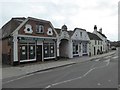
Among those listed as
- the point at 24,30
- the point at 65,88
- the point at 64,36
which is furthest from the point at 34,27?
the point at 65,88

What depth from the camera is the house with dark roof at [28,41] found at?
20.8m

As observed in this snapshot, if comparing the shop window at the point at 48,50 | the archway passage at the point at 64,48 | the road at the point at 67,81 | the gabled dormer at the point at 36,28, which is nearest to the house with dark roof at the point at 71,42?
the archway passage at the point at 64,48

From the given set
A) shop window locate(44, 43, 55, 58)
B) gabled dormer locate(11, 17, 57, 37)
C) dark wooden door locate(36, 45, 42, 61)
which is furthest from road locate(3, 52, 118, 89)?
shop window locate(44, 43, 55, 58)

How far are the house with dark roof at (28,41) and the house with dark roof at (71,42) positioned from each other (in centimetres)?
385

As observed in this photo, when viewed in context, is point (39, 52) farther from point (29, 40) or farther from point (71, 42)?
point (71, 42)

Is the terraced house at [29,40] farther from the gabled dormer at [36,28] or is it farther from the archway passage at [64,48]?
the archway passage at [64,48]

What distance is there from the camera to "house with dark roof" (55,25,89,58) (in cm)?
3131

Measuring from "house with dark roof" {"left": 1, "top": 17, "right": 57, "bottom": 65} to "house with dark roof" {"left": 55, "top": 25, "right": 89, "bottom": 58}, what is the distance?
3.85m

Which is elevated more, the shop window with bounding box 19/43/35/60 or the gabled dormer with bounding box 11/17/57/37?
the gabled dormer with bounding box 11/17/57/37

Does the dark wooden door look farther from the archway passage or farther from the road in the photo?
the road

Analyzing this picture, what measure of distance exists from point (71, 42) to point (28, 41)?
37.0 feet

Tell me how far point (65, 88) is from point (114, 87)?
249cm

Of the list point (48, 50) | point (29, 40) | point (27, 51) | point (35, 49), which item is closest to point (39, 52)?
point (35, 49)

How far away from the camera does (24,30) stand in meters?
21.9
